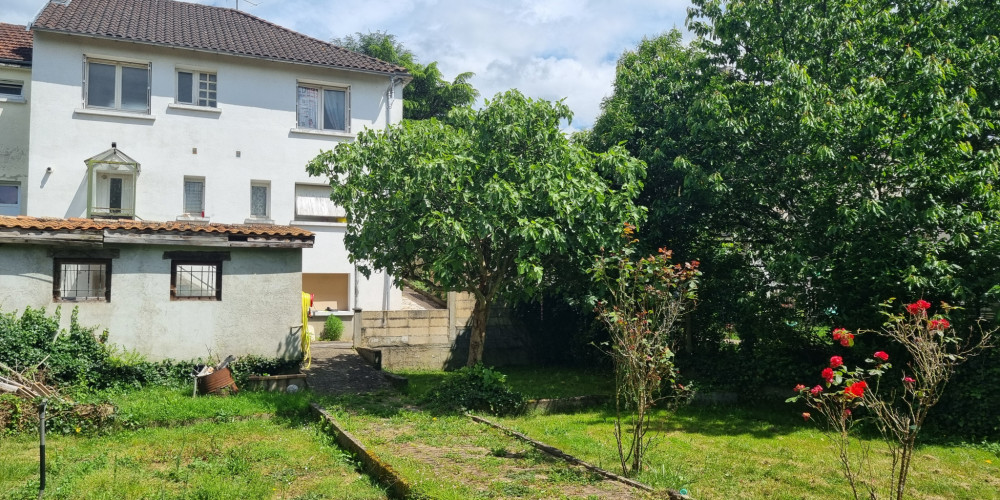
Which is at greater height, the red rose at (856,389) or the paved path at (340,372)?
the red rose at (856,389)

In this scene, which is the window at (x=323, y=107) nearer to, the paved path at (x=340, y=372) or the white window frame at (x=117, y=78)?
the white window frame at (x=117, y=78)

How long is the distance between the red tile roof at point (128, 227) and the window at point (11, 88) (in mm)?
8977

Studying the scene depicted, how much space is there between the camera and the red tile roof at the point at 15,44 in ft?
66.0

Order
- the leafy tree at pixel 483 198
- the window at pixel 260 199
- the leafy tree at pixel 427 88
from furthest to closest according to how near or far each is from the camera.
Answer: the leafy tree at pixel 427 88 → the window at pixel 260 199 → the leafy tree at pixel 483 198

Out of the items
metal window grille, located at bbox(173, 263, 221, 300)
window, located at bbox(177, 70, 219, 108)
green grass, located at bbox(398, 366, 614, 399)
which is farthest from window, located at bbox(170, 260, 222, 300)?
window, located at bbox(177, 70, 219, 108)

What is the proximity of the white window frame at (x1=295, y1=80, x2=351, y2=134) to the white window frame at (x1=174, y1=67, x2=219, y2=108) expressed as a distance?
229 cm

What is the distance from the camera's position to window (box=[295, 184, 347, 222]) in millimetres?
21281

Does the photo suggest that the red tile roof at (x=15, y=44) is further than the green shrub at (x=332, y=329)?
Yes

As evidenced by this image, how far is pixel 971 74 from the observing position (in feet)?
43.0

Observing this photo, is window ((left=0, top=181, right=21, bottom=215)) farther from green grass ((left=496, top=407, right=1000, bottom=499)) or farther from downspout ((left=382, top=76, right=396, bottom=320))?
green grass ((left=496, top=407, right=1000, bottom=499))

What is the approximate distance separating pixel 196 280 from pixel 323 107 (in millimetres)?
9090

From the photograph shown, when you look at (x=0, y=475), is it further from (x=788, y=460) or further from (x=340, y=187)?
(x=788, y=460)

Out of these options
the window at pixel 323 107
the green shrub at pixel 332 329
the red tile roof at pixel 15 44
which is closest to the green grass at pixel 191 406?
the green shrub at pixel 332 329

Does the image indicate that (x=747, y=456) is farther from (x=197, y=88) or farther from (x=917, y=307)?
(x=197, y=88)
